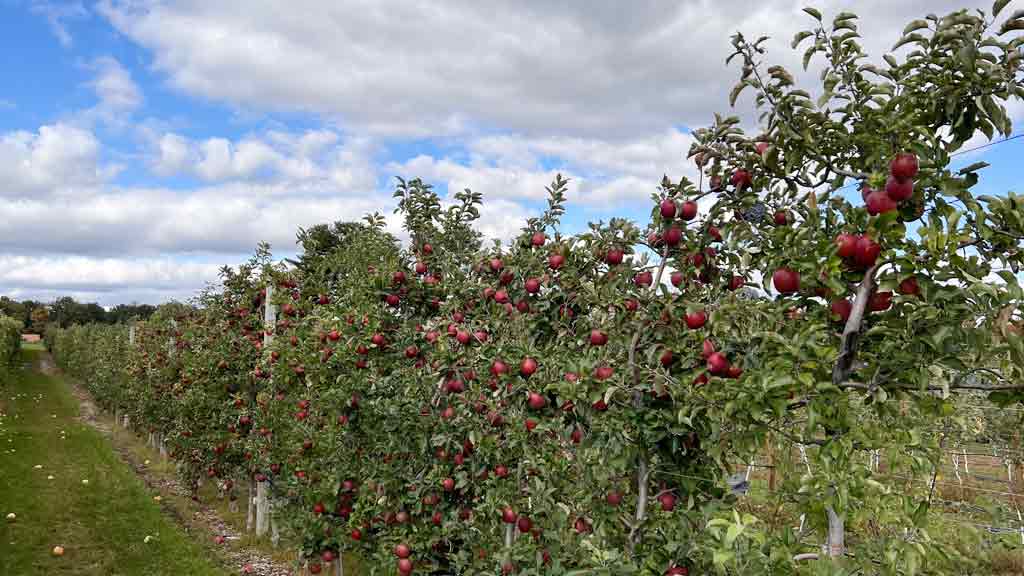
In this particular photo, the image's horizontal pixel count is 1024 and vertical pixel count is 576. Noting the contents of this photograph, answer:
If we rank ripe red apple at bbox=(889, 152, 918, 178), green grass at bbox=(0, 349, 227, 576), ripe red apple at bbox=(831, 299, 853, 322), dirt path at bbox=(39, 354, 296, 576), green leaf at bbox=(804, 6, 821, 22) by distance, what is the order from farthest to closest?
dirt path at bbox=(39, 354, 296, 576) < green grass at bbox=(0, 349, 227, 576) < green leaf at bbox=(804, 6, 821, 22) < ripe red apple at bbox=(831, 299, 853, 322) < ripe red apple at bbox=(889, 152, 918, 178)

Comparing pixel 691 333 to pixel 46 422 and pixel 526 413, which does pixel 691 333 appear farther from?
pixel 46 422

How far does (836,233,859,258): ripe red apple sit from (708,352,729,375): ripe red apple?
551mm

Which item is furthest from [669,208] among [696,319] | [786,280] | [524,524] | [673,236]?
[524,524]

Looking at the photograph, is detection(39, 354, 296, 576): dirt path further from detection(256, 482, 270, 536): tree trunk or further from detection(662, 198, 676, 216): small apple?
detection(662, 198, 676, 216): small apple

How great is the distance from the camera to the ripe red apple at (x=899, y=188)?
188 cm

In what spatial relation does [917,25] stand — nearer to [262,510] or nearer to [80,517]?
[262,510]

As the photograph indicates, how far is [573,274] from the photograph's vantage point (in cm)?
338

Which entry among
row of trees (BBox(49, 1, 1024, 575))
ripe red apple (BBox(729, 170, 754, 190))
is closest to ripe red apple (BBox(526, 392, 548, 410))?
row of trees (BBox(49, 1, 1024, 575))

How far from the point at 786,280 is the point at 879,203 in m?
0.35

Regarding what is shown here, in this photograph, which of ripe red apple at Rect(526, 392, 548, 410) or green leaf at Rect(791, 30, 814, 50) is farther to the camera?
ripe red apple at Rect(526, 392, 548, 410)

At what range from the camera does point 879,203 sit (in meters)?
1.90

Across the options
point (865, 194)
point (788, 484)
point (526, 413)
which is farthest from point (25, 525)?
point (865, 194)

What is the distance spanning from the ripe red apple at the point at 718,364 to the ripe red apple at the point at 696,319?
17cm

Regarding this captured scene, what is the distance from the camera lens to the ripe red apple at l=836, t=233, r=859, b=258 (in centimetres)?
193
